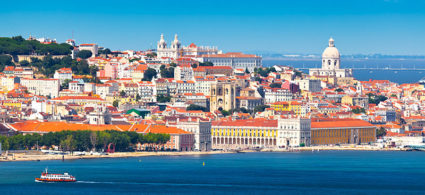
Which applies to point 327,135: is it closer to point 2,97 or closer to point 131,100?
point 131,100

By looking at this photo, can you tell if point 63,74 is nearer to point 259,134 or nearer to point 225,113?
point 225,113

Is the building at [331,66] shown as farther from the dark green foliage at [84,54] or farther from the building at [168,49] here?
the dark green foliage at [84,54]

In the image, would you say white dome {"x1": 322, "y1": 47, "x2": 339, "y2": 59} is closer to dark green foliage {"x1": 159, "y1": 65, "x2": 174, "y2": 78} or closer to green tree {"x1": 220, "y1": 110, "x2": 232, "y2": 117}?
dark green foliage {"x1": 159, "y1": 65, "x2": 174, "y2": 78}

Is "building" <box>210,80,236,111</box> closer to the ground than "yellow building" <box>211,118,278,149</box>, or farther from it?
farther from it

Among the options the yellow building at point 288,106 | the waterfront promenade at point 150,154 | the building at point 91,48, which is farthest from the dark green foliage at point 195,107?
the building at point 91,48

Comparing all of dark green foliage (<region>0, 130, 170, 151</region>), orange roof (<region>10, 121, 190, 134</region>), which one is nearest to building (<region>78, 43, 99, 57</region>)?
orange roof (<region>10, 121, 190, 134</region>)
